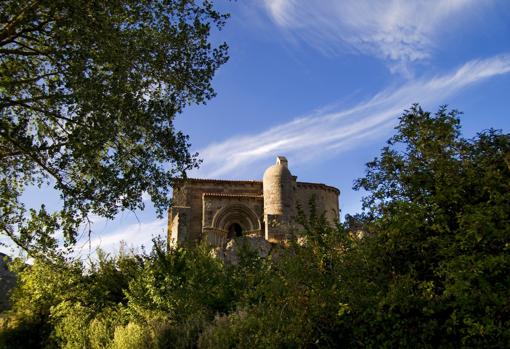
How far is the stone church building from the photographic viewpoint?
26750 mm

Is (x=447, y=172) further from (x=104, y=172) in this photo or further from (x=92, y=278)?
(x=92, y=278)

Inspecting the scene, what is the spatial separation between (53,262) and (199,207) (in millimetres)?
16852

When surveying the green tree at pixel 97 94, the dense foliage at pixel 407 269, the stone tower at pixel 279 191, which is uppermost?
the stone tower at pixel 279 191

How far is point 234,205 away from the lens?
91.6 feet

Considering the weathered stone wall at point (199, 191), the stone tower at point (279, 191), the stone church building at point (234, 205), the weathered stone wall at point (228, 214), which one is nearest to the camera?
the stone church building at point (234, 205)

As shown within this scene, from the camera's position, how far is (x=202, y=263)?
11.9 metres

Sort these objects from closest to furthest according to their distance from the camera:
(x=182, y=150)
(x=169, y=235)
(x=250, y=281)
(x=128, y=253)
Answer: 1. (x=250, y=281)
2. (x=182, y=150)
3. (x=128, y=253)
4. (x=169, y=235)

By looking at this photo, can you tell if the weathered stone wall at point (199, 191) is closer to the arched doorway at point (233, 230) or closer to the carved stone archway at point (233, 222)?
the carved stone archway at point (233, 222)

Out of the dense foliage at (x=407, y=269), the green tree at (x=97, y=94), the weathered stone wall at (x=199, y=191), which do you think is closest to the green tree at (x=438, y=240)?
the dense foliage at (x=407, y=269)

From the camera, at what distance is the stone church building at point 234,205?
2675cm

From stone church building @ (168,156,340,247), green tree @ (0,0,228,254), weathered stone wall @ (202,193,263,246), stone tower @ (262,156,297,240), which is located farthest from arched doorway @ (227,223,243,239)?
green tree @ (0,0,228,254)

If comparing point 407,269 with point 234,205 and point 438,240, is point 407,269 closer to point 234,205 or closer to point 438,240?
point 438,240

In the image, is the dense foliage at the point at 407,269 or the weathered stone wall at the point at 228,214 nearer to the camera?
the dense foliage at the point at 407,269

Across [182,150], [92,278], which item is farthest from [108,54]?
[92,278]
